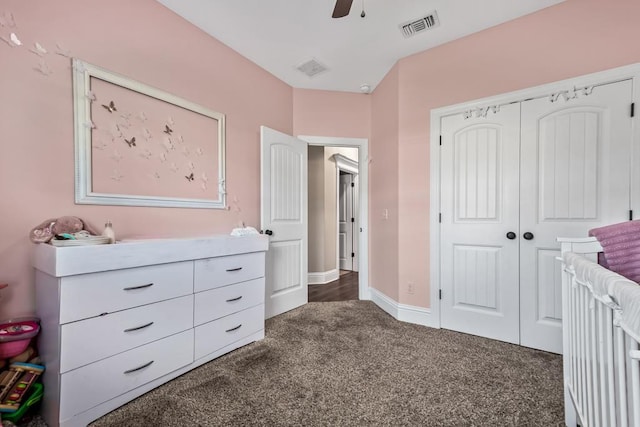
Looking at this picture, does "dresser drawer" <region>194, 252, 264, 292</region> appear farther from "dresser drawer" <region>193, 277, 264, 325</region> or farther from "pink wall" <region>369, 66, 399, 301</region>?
"pink wall" <region>369, 66, 399, 301</region>

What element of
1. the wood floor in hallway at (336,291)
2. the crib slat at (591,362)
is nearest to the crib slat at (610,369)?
the crib slat at (591,362)

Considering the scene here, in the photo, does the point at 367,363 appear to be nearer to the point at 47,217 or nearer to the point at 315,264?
→ the point at 47,217

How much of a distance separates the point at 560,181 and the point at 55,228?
3.32 m

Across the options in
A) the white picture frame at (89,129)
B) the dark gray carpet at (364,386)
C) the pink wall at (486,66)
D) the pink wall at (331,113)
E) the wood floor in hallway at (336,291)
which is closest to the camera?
the dark gray carpet at (364,386)

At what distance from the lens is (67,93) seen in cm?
166

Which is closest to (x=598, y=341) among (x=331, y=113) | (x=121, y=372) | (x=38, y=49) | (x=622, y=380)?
(x=622, y=380)

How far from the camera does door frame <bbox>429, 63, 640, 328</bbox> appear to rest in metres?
1.86

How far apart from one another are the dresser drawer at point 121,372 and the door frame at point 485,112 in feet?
6.92

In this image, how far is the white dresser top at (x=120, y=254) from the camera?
132cm

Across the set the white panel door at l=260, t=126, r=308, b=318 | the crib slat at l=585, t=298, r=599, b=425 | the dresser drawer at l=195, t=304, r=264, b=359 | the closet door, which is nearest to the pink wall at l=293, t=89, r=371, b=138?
the white panel door at l=260, t=126, r=308, b=318

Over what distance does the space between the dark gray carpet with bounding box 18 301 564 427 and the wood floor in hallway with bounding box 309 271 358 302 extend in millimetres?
1186

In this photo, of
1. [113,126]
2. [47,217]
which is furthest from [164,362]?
Answer: [113,126]

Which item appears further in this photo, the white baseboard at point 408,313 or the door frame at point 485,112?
the white baseboard at point 408,313

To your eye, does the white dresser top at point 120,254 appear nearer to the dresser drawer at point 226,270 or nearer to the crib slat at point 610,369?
the dresser drawer at point 226,270
